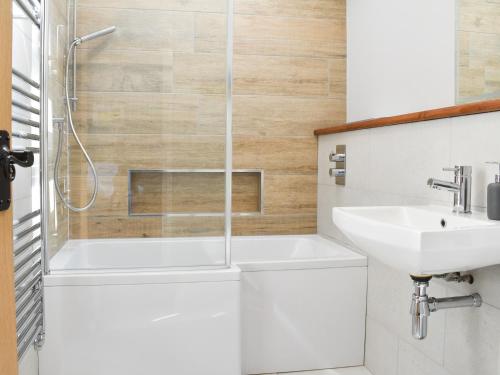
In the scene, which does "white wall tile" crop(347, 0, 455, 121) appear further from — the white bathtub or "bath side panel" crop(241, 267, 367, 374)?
the white bathtub

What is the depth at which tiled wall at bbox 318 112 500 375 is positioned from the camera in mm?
1699

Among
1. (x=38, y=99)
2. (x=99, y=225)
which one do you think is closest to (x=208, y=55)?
(x=38, y=99)

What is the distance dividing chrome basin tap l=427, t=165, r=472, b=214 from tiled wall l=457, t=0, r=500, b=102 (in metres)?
0.36

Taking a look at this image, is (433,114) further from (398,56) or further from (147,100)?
(147,100)

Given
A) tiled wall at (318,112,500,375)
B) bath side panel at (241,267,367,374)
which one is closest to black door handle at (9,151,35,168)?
bath side panel at (241,267,367,374)

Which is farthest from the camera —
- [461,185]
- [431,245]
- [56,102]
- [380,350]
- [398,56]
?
[398,56]

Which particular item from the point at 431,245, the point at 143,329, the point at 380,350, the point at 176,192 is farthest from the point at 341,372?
the point at 431,245

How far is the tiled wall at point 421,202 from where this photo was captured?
1699 millimetres

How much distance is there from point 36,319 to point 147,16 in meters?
1.31

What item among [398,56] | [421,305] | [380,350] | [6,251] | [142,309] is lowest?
[380,350]

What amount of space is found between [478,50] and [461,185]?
0.63 meters

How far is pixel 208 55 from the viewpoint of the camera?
219 centimetres

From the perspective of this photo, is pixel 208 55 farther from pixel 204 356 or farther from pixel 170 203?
pixel 204 356

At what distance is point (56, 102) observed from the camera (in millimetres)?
2080
